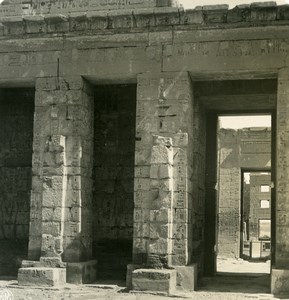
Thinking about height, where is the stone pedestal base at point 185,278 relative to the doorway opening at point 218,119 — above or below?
below

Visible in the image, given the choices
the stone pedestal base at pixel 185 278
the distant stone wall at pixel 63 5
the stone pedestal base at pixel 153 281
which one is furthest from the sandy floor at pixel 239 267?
the distant stone wall at pixel 63 5

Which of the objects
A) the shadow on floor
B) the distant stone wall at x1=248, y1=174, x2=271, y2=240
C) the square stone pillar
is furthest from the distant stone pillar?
the distant stone wall at x1=248, y1=174, x2=271, y2=240

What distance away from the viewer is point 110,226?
11039 millimetres

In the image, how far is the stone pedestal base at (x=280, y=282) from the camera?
8492mm

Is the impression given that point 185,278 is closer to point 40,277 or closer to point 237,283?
point 237,283

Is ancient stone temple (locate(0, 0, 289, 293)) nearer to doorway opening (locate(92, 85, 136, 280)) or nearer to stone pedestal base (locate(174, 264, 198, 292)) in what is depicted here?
stone pedestal base (locate(174, 264, 198, 292))

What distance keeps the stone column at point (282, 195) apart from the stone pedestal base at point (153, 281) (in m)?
1.55

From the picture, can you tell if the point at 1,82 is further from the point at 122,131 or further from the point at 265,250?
the point at 265,250

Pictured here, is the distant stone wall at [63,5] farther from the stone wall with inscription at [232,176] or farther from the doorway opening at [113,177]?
the stone wall with inscription at [232,176]

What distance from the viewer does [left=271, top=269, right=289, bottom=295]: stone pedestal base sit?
849cm

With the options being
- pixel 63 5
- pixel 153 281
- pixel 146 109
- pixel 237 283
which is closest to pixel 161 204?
pixel 153 281

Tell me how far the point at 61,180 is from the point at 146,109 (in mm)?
1834

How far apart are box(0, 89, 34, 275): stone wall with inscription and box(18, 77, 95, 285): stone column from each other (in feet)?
5.87

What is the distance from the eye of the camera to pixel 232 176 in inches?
696
